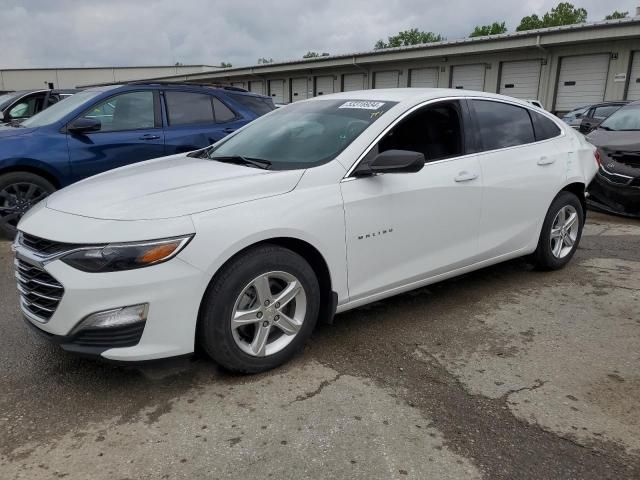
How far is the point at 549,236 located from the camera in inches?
188

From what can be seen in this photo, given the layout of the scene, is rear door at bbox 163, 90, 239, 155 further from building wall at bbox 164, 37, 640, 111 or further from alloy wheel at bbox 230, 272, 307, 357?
building wall at bbox 164, 37, 640, 111

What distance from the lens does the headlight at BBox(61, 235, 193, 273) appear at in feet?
8.54

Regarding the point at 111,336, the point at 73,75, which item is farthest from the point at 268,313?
the point at 73,75

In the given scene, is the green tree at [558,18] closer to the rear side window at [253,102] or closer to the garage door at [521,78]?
the garage door at [521,78]

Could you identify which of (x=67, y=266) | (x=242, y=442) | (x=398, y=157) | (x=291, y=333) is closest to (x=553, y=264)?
(x=398, y=157)

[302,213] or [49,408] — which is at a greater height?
[302,213]

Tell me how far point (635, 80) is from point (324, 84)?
55.0 feet

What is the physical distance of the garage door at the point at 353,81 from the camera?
1144 inches

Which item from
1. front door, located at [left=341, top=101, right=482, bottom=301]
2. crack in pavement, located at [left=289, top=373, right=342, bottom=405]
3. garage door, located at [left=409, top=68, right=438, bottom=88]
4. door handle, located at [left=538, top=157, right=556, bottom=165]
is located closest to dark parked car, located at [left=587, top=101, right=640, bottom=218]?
door handle, located at [left=538, top=157, right=556, bottom=165]

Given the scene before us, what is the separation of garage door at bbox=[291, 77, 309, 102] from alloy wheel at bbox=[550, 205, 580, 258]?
28.8 metres

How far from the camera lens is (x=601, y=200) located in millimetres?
7473

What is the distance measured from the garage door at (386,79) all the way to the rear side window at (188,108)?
21216 millimetres

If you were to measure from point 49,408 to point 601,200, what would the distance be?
7.17 meters

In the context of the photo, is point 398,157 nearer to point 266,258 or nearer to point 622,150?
point 266,258
